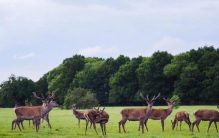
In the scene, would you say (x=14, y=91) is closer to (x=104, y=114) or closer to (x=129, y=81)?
(x=129, y=81)

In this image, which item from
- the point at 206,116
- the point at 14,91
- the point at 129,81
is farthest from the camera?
the point at 14,91

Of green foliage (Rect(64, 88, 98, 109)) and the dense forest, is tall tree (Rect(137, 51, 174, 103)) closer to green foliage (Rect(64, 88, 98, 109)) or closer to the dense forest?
the dense forest

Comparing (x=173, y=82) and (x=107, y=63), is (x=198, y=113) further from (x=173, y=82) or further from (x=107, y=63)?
(x=107, y=63)

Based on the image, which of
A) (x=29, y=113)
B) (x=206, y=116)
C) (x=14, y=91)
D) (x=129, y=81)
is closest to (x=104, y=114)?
(x=29, y=113)

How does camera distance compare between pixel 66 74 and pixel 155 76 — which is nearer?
pixel 155 76

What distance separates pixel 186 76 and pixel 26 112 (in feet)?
180

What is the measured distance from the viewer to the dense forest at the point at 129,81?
70125 millimetres

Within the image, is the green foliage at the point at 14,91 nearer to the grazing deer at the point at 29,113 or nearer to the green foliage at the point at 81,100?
the green foliage at the point at 81,100

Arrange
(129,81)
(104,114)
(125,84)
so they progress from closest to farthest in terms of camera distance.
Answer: (104,114), (125,84), (129,81)

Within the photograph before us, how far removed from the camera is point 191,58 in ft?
248

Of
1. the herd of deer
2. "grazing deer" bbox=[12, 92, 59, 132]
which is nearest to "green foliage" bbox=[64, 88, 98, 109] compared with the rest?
the herd of deer

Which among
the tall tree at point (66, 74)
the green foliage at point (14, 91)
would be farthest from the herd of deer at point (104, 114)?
the green foliage at point (14, 91)

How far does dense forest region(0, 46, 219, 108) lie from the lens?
70.1 meters

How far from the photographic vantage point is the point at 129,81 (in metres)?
82.8
